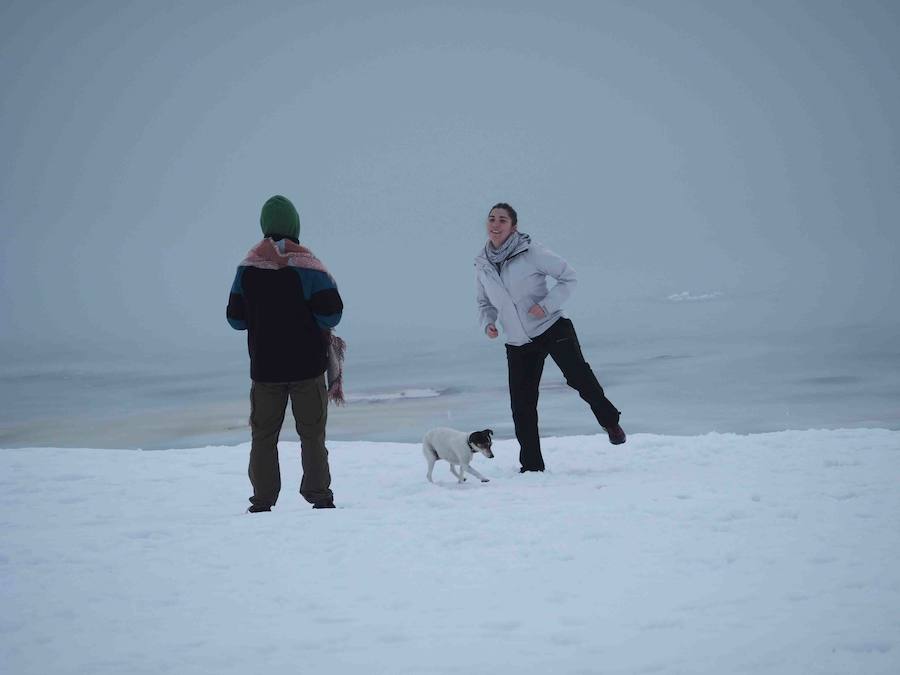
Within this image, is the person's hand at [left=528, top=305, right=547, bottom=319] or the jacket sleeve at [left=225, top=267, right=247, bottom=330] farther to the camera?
the person's hand at [left=528, top=305, right=547, bottom=319]

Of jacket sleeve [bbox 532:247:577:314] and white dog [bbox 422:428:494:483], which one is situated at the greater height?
jacket sleeve [bbox 532:247:577:314]

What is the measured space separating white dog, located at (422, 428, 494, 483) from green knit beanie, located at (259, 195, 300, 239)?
1.88 metres

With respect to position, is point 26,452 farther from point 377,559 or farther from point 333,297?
point 377,559

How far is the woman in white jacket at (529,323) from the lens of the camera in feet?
18.2

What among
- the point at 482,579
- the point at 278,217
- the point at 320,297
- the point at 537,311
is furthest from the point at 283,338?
the point at 482,579

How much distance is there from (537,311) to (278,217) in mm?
1915

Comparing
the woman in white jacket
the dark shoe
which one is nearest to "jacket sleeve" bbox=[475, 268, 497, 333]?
the woman in white jacket

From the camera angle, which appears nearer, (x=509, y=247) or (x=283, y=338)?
(x=283, y=338)

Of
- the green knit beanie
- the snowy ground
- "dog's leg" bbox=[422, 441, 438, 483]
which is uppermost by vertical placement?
the green knit beanie

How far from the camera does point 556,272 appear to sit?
557 cm

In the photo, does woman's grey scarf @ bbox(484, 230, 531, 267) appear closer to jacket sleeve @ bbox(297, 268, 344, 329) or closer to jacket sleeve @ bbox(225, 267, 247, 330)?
jacket sleeve @ bbox(297, 268, 344, 329)

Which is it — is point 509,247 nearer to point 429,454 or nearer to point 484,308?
point 484,308

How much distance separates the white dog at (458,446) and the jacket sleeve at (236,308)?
5.66ft

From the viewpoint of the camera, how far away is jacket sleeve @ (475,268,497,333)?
582 cm
